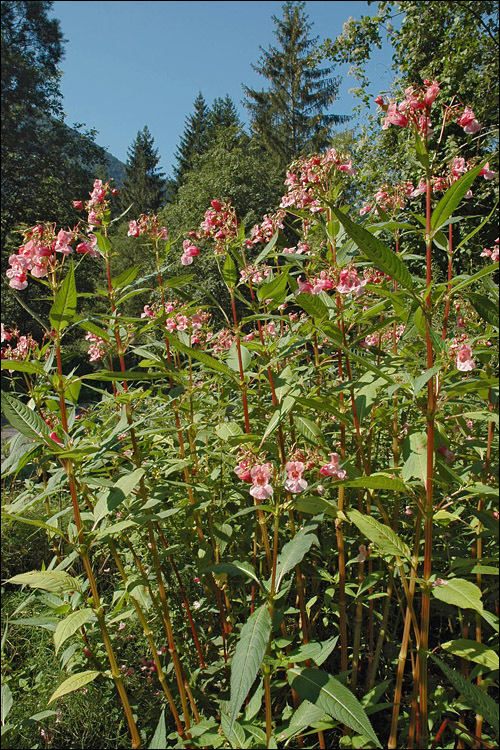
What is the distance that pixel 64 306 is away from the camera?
125 centimetres

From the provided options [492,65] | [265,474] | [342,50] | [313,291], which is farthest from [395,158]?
[265,474]

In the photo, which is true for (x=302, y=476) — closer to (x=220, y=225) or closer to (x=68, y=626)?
(x=68, y=626)

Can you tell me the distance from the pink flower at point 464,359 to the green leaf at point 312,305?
13.0 inches

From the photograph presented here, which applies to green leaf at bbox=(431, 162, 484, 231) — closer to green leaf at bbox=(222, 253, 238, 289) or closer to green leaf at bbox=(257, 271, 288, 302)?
green leaf at bbox=(257, 271, 288, 302)

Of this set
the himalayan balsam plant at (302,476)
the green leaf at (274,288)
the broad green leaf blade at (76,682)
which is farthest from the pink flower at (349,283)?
the broad green leaf blade at (76,682)

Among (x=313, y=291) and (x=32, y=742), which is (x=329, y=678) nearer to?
(x=313, y=291)

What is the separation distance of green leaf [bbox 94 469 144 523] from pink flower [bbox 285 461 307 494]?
1.33 feet

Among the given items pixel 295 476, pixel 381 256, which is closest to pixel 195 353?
pixel 295 476

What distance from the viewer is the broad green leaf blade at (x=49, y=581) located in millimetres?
1256

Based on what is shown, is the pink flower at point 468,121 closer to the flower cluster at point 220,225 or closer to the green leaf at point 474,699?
the flower cluster at point 220,225

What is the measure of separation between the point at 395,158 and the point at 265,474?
9233mm

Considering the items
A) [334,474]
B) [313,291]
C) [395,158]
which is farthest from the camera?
[395,158]

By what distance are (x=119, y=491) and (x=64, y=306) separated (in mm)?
509

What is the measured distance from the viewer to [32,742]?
1.94m
